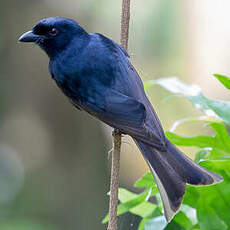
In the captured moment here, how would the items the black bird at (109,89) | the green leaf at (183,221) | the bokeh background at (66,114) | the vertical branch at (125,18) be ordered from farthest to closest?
the bokeh background at (66,114) < the black bird at (109,89) < the vertical branch at (125,18) < the green leaf at (183,221)

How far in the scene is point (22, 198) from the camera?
5.63m

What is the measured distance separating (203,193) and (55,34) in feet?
3.46

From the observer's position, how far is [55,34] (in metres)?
2.38

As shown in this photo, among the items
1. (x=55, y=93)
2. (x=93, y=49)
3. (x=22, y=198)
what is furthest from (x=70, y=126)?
(x=93, y=49)

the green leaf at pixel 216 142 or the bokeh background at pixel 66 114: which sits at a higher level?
the green leaf at pixel 216 142

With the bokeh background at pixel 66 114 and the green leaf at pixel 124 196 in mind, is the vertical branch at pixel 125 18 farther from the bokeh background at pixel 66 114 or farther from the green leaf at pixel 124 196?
the bokeh background at pixel 66 114

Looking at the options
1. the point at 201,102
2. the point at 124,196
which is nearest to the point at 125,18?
the point at 201,102

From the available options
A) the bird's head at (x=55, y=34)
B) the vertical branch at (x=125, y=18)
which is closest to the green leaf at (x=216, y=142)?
the vertical branch at (x=125, y=18)

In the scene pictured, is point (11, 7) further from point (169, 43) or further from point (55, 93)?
point (169, 43)

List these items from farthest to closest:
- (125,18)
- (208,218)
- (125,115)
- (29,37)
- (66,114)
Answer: (66,114) < (29,37) < (125,115) < (125,18) < (208,218)

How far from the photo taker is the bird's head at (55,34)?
2336mm

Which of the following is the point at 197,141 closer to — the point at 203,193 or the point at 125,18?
the point at 203,193

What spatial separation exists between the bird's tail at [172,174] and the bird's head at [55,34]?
1.97ft

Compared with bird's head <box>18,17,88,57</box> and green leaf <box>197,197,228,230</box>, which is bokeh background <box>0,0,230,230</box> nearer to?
bird's head <box>18,17,88,57</box>
